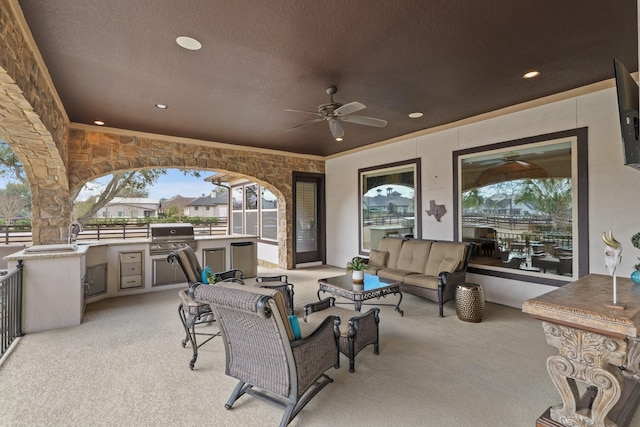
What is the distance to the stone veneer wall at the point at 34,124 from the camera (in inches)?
89.5

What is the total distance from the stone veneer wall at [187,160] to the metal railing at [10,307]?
7.25 ft

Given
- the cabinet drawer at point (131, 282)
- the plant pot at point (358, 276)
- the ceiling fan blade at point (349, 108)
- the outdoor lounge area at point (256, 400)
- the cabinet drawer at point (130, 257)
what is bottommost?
the outdoor lounge area at point (256, 400)

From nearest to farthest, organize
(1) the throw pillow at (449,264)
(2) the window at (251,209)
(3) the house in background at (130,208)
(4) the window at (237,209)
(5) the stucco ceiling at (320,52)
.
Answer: (5) the stucco ceiling at (320,52) → (1) the throw pillow at (449,264) → (2) the window at (251,209) → (4) the window at (237,209) → (3) the house in background at (130,208)

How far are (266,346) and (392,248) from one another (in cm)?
397

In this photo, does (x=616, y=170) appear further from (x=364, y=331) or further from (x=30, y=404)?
(x=30, y=404)

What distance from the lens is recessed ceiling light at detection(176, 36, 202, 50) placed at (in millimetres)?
2744

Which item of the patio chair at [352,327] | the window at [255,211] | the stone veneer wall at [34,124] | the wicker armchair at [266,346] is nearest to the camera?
the wicker armchair at [266,346]

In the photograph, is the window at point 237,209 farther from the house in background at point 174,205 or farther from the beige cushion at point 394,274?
the beige cushion at point 394,274

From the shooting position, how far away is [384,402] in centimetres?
228

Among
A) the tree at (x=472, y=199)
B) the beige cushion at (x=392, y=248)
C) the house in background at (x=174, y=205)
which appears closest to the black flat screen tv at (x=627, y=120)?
the tree at (x=472, y=199)

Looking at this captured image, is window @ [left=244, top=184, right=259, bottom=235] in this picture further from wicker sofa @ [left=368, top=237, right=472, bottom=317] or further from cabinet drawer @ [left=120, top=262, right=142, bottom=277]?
wicker sofa @ [left=368, top=237, right=472, bottom=317]

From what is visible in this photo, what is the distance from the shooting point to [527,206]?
4.49 m

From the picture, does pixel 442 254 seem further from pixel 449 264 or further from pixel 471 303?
pixel 471 303

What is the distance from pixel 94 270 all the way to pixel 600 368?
608 cm
